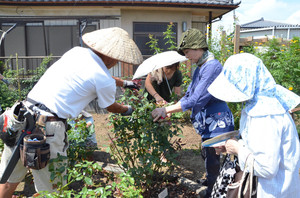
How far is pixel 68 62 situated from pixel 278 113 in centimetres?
152

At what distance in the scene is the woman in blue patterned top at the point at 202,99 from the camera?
88.4 inches

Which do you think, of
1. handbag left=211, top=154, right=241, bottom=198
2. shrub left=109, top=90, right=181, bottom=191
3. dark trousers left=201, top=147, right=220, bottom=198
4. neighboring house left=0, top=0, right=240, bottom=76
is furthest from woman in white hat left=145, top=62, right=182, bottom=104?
neighboring house left=0, top=0, right=240, bottom=76

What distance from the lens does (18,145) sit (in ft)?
6.44

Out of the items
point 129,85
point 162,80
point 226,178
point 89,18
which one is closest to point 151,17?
point 89,18

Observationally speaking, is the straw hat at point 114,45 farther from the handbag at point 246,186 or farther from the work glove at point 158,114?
the handbag at point 246,186

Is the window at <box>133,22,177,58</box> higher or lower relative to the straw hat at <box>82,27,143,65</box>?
higher

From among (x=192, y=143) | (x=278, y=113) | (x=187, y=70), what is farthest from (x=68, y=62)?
(x=187, y=70)

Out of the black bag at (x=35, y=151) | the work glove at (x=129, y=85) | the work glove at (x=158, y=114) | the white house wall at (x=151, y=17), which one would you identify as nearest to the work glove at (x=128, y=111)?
the work glove at (x=158, y=114)

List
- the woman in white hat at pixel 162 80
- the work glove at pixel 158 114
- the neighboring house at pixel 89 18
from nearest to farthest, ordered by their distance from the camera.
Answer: the work glove at pixel 158 114 < the woman in white hat at pixel 162 80 < the neighboring house at pixel 89 18

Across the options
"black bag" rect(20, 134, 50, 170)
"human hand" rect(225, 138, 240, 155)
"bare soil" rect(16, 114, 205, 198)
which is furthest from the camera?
"bare soil" rect(16, 114, 205, 198)

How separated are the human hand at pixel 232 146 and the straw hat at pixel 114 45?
922 millimetres

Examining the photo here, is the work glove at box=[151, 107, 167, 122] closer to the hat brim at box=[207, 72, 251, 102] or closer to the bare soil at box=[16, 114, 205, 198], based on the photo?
the bare soil at box=[16, 114, 205, 198]

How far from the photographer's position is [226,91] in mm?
1534

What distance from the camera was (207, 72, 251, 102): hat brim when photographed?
4.82 ft
